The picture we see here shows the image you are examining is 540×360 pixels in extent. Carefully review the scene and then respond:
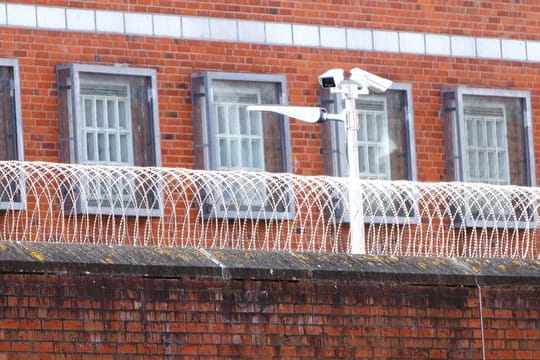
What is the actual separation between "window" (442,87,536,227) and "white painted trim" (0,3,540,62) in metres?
0.56

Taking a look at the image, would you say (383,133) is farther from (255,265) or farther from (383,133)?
(255,265)

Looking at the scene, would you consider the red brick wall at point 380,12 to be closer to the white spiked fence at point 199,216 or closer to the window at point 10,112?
the window at point 10,112

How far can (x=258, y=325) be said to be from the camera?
56.7ft

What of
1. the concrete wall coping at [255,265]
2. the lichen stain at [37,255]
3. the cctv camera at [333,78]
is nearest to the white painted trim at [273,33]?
the cctv camera at [333,78]

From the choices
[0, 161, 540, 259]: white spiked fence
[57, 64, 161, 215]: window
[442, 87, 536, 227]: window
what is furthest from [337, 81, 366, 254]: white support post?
[442, 87, 536, 227]: window

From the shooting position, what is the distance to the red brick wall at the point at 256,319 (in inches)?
635

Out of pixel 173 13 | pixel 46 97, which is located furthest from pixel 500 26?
pixel 46 97

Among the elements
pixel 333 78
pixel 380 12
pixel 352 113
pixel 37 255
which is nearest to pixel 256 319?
pixel 37 255

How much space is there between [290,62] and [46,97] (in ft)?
11.0

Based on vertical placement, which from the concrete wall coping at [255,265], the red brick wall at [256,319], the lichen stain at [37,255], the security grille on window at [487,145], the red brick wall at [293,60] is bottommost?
the red brick wall at [256,319]

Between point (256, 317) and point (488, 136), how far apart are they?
35.0 feet

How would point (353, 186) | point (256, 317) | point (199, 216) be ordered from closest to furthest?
point (256, 317) → point (353, 186) → point (199, 216)

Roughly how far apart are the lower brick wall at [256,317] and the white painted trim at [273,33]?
7.63 m

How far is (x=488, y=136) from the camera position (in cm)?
2741
